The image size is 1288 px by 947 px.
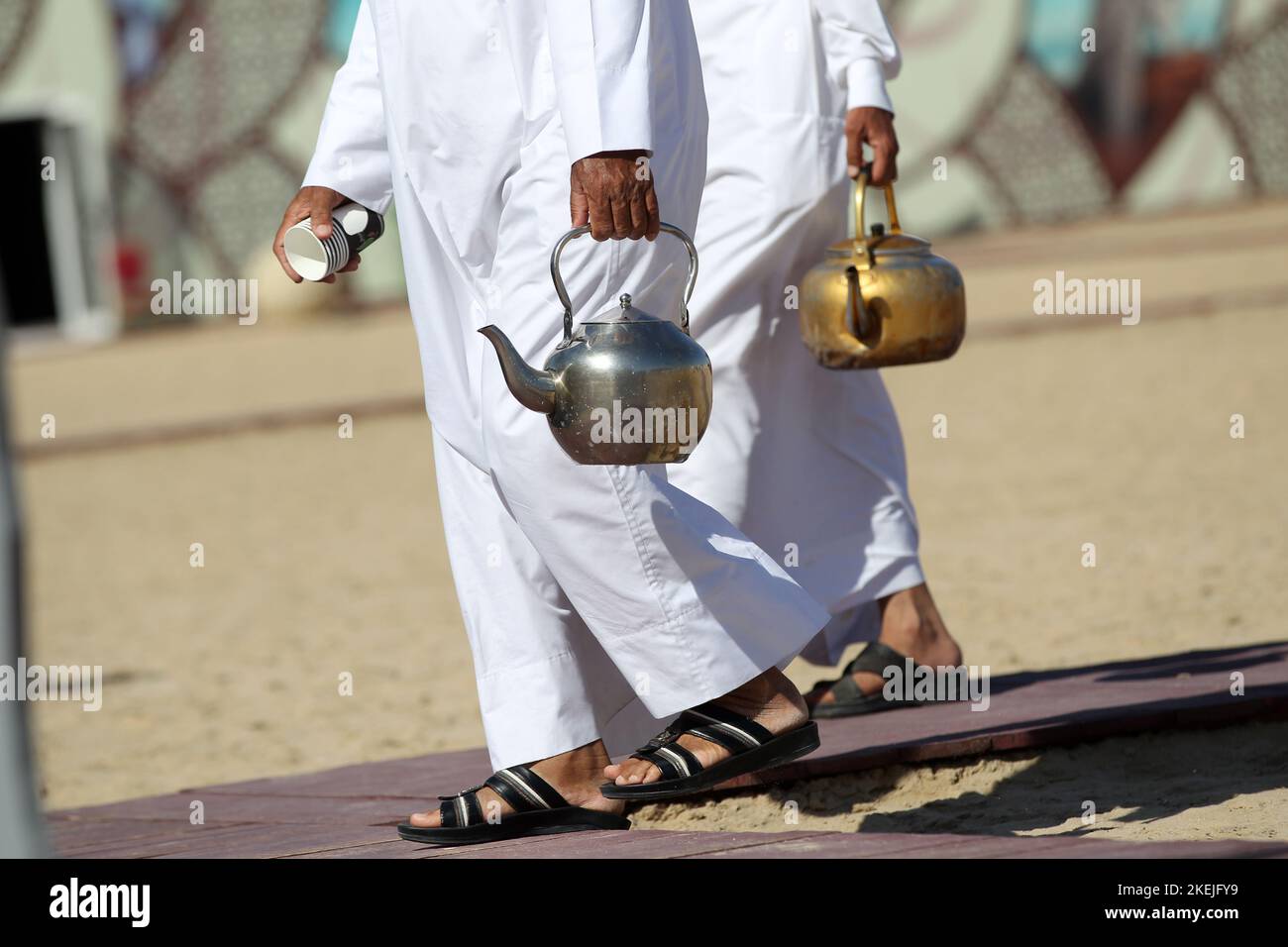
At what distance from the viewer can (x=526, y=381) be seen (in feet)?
8.18

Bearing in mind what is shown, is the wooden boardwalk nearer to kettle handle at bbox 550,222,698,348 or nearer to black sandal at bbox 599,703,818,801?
black sandal at bbox 599,703,818,801

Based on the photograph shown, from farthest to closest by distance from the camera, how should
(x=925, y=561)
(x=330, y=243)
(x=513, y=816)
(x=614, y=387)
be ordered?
1. (x=925, y=561)
2. (x=330, y=243)
3. (x=513, y=816)
4. (x=614, y=387)

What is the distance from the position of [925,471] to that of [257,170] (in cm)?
1447

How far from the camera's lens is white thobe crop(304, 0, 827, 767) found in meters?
2.59

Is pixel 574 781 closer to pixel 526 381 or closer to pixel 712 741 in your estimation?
pixel 712 741

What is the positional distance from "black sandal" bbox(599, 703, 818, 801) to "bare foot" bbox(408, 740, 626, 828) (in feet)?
0.28

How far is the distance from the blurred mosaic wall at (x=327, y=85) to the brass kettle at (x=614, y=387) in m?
18.2

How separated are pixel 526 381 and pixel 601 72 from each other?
0.40 meters

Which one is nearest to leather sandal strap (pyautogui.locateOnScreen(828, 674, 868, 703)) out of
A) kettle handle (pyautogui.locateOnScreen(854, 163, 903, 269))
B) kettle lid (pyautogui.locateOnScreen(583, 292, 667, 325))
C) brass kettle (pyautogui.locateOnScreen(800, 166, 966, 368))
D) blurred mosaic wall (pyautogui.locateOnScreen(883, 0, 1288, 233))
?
brass kettle (pyautogui.locateOnScreen(800, 166, 966, 368))

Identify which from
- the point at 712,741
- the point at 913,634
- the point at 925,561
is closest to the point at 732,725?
the point at 712,741

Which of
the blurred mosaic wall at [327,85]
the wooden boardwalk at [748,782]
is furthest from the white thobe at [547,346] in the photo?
the blurred mosaic wall at [327,85]

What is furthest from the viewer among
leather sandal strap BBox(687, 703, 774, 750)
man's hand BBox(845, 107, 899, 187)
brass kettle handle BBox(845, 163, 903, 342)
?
man's hand BBox(845, 107, 899, 187)

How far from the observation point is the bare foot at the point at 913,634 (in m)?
3.62
